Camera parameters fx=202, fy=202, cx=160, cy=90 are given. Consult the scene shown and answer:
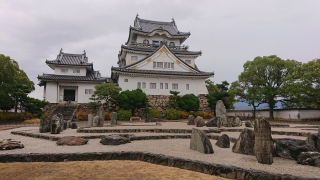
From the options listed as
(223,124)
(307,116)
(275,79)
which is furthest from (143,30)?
(307,116)

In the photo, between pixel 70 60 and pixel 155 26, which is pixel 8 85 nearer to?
pixel 70 60

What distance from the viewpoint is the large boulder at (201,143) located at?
7723mm

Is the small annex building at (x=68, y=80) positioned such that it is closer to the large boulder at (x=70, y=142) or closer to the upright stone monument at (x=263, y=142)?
the large boulder at (x=70, y=142)

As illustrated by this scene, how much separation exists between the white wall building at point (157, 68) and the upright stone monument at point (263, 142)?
26.6m

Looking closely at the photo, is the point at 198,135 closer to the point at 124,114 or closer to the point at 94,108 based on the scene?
the point at 124,114

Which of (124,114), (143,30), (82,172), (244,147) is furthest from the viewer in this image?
(143,30)

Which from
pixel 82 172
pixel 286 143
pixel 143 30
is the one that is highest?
pixel 143 30

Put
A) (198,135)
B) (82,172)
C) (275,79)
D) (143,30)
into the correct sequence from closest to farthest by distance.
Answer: (82,172)
(198,135)
(275,79)
(143,30)

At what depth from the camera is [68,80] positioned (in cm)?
3216

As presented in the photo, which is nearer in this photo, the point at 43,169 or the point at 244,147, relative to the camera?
the point at 43,169

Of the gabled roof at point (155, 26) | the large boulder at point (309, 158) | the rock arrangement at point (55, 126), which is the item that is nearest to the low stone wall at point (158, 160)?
the large boulder at point (309, 158)

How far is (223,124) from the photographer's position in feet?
58.8

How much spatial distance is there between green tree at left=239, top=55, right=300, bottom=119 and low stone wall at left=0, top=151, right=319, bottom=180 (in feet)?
85.6

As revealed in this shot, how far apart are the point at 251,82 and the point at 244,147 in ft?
84.7
